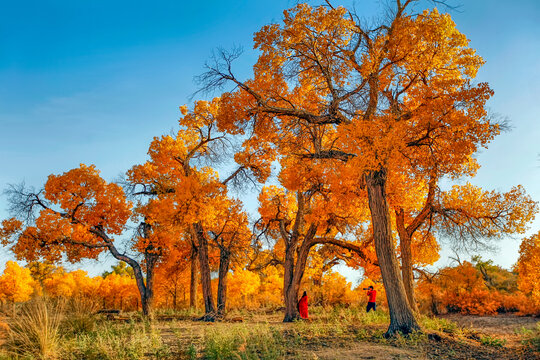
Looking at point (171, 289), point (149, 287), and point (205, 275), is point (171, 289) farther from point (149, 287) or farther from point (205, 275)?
point (205, 275)

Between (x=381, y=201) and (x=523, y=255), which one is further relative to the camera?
(x=523, y=255)

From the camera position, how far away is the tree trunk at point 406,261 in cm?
1304

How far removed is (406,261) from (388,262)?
14.4 feet

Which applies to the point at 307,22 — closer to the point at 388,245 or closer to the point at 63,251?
the point at 388,245

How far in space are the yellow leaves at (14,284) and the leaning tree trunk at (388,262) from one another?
4833 centimetres

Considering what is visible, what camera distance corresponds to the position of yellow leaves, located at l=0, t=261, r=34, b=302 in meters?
43.2

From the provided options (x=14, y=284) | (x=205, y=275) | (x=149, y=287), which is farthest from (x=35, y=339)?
(x=14, y=284)

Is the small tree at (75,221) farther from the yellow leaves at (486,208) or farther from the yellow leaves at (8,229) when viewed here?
the yellow leaves at (486,208)

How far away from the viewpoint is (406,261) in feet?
43.6

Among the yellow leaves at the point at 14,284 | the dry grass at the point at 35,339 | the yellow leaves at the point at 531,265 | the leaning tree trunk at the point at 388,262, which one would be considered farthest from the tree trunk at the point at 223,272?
the yellow leaves at the point at 14,284

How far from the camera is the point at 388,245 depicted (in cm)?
953

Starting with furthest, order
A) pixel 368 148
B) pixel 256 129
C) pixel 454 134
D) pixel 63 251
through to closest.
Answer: pixel 63 251 → pixel 256 129 → pixel 454 134 → pixel 368 148

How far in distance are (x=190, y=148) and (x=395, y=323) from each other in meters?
13.2

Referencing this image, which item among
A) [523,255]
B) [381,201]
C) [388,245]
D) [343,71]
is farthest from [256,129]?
[523,255]
